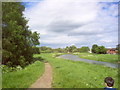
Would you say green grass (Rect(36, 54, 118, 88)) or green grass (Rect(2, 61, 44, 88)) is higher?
green grass (Rect(2, 61, 44, 88))

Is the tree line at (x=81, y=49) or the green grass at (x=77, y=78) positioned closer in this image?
the green grass at (x=77, y=78)

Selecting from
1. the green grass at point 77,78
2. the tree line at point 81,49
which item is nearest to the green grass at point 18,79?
the green grass at point 77,78

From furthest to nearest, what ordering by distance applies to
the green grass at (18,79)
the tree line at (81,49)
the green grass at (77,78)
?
1. the tree line at (81,49)
2. the green grass at (77,78)
3. the green grass at (18,79)

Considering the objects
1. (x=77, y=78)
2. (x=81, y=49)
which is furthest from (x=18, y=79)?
(x=81, y=49)

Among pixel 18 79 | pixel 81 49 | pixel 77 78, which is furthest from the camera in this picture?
pixel 81 49

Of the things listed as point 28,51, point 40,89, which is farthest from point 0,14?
point 40,89

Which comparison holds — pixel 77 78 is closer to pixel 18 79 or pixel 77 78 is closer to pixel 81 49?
pixel 18 79

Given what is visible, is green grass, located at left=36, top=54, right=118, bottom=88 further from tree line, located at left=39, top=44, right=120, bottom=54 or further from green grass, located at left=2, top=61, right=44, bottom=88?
tree line, located at left=39, top=44, right=120, bottom=54

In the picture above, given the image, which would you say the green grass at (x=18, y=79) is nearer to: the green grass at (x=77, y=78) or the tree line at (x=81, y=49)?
the green grass at (x=77, y=78)

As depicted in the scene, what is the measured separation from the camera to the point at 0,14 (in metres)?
15.7

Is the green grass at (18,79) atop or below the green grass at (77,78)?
atop

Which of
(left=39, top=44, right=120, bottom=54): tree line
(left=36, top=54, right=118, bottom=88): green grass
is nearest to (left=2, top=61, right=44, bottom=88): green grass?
(left=36, top=54, right=118, bottom=88): green grass

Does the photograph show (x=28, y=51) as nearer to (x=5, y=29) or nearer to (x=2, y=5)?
(x=5, y=29)

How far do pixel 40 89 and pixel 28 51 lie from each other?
17.1 meters
